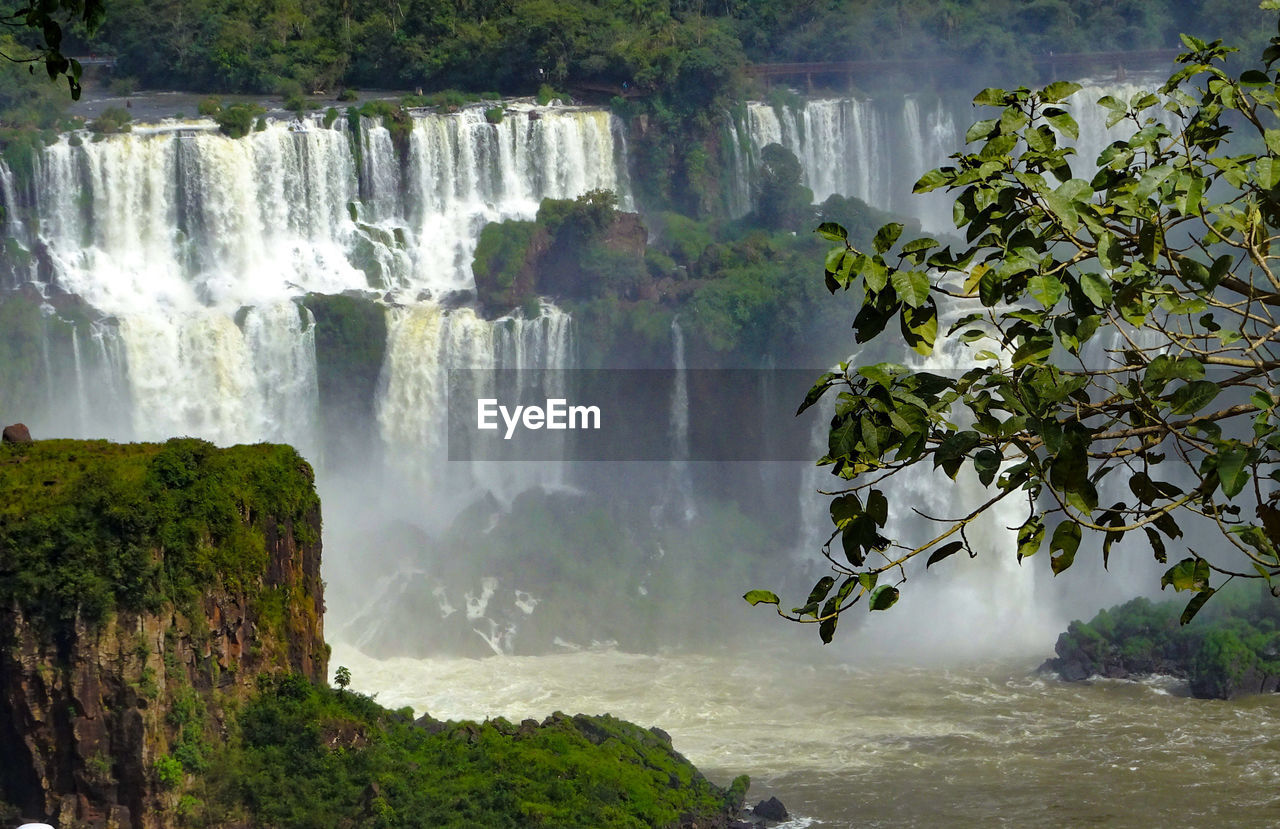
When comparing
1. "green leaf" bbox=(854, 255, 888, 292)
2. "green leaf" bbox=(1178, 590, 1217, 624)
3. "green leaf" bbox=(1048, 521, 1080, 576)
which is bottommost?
"green leaf" bbox=(1178, 590, 1217, 624)

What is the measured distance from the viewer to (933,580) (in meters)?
34.0

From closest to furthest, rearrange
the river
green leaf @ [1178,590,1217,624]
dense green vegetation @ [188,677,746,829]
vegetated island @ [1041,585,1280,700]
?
green leaf @ [1178,590,1217,624] → dense green vegetation @ [188,677,746,829] → the river → vegetated island @ [1041,585,1280,700]

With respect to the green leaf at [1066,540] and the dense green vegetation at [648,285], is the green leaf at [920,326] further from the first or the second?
the dense green vegetation at [648,285]

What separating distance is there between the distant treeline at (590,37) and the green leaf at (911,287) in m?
35.4

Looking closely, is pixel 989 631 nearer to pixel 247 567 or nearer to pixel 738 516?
pixel 738 516

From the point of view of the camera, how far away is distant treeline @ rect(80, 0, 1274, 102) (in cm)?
3988

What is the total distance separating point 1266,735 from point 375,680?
1253 cm

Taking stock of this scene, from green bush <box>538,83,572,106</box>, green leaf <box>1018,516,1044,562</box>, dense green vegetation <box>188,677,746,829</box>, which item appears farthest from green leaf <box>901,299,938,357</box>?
green bush <box>538,83,572,106</box>

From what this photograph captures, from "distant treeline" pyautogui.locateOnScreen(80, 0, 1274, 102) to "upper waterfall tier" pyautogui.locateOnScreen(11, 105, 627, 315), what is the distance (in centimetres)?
281

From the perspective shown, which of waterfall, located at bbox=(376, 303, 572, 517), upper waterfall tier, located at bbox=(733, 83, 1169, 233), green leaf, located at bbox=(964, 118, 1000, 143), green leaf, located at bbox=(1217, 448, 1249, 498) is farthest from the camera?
upper waterfall tier, located at bbox=(733, 83, 1169, 233)

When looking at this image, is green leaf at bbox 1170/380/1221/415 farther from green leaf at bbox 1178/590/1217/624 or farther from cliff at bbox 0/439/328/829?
cliff at bbox 0/439/328/829

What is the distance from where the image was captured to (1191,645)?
2698 cm

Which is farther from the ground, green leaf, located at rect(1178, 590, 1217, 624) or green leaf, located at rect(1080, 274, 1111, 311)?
green leaf, located at rect(1080, 274, 1111, 311)

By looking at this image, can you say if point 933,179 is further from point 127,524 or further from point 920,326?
point 127,524
